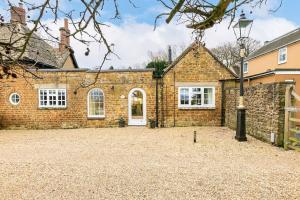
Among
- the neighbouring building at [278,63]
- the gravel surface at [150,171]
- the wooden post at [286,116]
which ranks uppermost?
the neighbouring building at [278,63]

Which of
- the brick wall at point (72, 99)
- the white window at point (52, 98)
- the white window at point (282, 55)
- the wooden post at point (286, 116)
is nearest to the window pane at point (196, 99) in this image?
the brick wall at point (72, 99)

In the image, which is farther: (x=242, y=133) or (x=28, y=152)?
(x=242, y=133)

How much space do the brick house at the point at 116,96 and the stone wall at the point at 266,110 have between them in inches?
140

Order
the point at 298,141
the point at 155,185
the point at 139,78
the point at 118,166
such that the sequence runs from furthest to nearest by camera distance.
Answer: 1. the point at 139,78
2. the point at 298,141
3. the point at 118,166
4. the point at 155,185

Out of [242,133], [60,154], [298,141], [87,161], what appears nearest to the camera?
[87,161]

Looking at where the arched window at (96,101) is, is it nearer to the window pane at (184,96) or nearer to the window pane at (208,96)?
the window pane at (184,96)

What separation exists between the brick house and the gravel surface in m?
5.21

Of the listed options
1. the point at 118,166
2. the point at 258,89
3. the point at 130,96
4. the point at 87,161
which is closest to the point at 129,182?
the point at 118,166

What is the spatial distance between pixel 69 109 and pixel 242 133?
10027 millimetres

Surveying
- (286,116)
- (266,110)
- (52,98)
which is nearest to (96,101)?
(52,98)

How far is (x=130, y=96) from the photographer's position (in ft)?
47.1

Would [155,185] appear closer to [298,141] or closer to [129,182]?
[129,182]

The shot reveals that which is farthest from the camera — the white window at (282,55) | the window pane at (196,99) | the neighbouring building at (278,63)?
the white window at (282,55)

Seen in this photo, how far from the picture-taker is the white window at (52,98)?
47.3 feet
